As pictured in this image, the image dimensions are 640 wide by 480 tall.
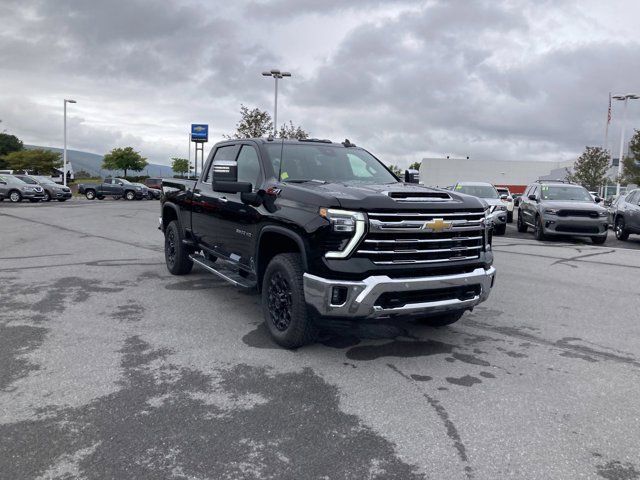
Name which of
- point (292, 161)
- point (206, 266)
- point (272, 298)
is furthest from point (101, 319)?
point (292, 161)

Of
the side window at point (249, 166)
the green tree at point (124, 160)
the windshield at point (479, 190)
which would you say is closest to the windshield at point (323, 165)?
the side window at point (249, 166)

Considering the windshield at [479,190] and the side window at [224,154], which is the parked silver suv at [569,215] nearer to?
the windshield at [479,190]

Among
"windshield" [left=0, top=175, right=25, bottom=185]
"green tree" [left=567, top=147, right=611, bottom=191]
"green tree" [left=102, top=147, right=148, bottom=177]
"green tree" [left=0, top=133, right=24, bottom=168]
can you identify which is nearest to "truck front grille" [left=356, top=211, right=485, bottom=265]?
"windshield" [left=0, top=175, right=25, bottom=185]

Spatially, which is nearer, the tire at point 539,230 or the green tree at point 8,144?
the tire at point 539,230

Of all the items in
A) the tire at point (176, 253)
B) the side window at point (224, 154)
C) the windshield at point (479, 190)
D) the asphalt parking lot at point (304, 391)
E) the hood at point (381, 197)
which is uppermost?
the side window at point (224, 154)

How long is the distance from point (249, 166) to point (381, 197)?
2059 millimetres

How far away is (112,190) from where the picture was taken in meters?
40.0

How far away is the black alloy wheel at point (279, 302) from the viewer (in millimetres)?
4750

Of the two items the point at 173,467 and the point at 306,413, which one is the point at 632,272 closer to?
the point at 306,413

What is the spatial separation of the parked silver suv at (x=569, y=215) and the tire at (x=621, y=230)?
51.2 inches

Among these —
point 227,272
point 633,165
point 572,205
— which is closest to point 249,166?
point 227,272

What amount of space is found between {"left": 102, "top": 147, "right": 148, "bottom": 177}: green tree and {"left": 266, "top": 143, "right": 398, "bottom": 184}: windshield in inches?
3434

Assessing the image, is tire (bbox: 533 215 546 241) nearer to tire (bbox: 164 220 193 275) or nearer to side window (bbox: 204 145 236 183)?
tire (bbox: 164 220 193 275)

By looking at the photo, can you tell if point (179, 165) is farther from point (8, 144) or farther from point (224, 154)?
point (224, 154)
